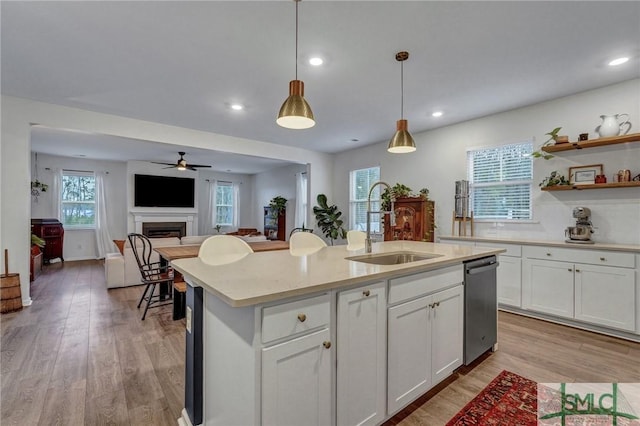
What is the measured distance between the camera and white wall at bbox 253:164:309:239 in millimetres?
8133

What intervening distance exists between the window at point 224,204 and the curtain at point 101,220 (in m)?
2.92

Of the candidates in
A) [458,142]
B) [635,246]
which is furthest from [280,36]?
[635,246]

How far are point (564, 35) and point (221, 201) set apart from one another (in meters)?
9.24

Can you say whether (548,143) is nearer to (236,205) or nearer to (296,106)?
(296,106)

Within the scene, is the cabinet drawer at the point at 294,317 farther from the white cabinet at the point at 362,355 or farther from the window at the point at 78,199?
the window at the point at 78,199

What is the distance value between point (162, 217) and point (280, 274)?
8.00 meters

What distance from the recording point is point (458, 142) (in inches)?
178

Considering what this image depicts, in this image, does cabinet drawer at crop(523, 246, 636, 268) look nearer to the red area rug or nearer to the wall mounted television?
the red area rug

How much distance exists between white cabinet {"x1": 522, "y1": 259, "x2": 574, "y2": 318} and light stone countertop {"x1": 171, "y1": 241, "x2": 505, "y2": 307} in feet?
6.05

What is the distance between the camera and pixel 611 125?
10.1 ft

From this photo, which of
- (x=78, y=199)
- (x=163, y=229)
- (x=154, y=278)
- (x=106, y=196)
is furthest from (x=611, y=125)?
(x=78, y=199)

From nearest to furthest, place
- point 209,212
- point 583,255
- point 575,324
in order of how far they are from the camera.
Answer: point 583,255 < point 575,324 < point 209,212

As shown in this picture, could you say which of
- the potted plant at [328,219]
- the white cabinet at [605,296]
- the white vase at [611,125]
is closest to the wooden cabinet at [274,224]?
the potted plant at [328,219]

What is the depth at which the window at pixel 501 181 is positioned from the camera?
388 centimetres
